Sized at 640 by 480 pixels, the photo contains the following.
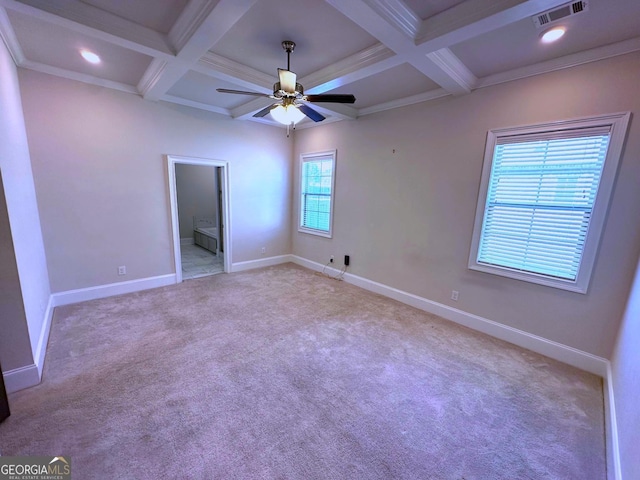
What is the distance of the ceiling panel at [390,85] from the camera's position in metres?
2.80

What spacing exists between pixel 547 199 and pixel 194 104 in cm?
470

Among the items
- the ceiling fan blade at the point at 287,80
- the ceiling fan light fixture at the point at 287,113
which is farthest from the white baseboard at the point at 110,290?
the ceiling fan blade at the point at 287,80

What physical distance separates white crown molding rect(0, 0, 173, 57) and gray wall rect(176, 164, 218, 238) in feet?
15.9

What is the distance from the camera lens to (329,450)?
159 cm

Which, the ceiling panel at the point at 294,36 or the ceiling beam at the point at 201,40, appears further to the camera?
the ceiling panel at the point at 294,36

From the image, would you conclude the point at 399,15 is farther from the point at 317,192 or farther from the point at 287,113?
the point at 317,192

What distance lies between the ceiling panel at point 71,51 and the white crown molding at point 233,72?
66 centimetres

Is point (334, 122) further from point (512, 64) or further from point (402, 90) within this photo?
point (512, 64)

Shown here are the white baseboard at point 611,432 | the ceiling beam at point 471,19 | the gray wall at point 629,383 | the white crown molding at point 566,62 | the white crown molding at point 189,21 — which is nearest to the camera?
the gray wall at point 629,383

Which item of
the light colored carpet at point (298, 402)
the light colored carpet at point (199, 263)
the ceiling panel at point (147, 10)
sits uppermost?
the ceiling panel at point (147, 10)

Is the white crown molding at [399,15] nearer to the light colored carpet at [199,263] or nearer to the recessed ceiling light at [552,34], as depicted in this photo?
the recessed ceiling light at [552,34]

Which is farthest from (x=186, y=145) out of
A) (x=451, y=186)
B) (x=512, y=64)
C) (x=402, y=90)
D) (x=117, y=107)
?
(x=512, y=64)

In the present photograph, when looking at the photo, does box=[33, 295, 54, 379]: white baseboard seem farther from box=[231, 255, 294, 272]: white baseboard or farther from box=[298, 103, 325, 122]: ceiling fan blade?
box=[298, 103, 325, 122]: ceiling fan blade

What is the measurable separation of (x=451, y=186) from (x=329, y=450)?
296cm
